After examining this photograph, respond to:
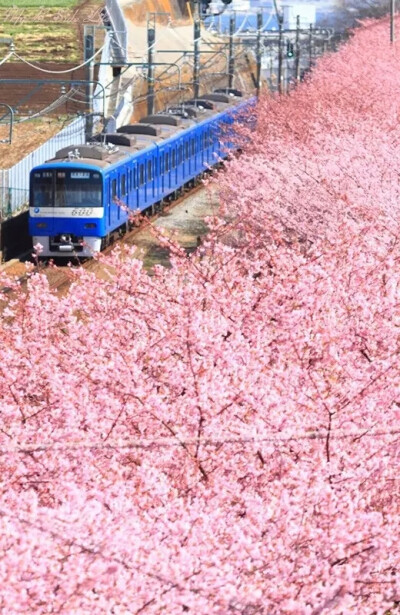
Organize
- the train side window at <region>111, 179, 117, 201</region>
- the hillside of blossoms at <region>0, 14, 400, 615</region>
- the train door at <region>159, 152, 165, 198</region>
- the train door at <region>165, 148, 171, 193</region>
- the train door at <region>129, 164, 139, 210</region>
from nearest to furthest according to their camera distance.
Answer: the hillside of blossoms at <region>0, 14, 400, 615</region>
the train side window at <region>111, 179, 117, 201</region>
the train door at <region>129, 164, 139, 210</region>
the train door at <region>159, 152, 165, 198</region>
the train door at <region>165, 148, 171, 193</region>

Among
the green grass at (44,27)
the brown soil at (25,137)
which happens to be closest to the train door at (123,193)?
the brown soil at (25,137)

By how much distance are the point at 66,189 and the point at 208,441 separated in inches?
737

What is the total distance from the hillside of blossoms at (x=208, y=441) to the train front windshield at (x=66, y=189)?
539 inches

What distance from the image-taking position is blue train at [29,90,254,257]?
25312 mm

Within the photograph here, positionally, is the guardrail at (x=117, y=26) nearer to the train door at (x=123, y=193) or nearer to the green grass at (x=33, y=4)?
the green grass at (x=33, y=4)

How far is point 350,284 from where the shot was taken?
10.3m

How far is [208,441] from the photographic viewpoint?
23.6 ft

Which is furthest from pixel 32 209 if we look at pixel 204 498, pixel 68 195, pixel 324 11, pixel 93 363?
pixel 324 11

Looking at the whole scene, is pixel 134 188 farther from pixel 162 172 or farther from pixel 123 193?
pixel 162 172

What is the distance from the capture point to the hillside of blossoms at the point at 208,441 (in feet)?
18.9

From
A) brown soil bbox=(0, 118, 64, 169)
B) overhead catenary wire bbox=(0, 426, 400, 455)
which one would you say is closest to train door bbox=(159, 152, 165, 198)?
brown soil bbox=(0, 118, 64, 169)

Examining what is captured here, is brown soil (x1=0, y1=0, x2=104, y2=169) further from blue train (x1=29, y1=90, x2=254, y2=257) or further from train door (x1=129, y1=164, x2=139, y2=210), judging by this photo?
train door (x1=129, y1=164, x2=139, y2=210)

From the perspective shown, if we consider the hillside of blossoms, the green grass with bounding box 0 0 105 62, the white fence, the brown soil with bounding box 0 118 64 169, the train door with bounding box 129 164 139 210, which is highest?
the hillside of blossoms

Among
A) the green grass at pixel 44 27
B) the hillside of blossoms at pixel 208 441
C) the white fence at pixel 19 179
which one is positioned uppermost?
the hillside of blossoms at pixel 208 441
